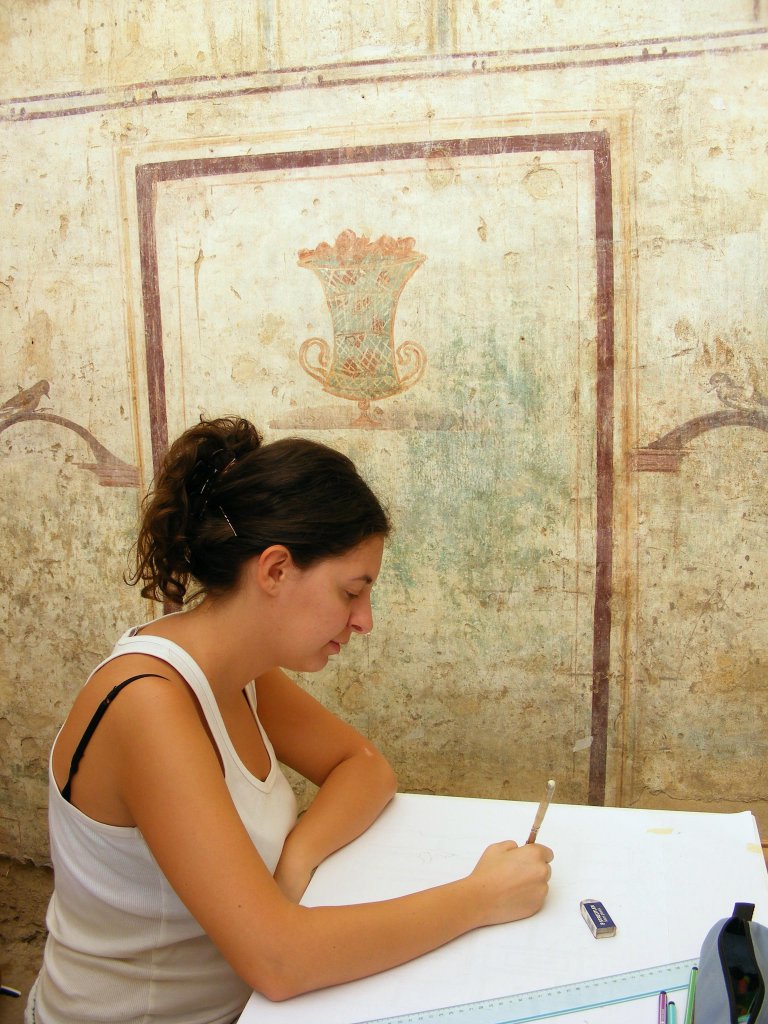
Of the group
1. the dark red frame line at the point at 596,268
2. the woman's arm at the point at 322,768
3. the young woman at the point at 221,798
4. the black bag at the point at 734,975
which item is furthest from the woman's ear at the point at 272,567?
the dark red frame line at the point at 596,268

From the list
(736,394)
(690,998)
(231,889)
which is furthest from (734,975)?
(736,394)

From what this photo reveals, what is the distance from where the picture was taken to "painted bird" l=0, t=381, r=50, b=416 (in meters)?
2.75

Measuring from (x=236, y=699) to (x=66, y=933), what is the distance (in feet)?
1.46

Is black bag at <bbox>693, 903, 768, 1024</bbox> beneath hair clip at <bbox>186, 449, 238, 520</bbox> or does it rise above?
beneath

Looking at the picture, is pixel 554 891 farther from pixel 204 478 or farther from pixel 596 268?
pixel 596 268

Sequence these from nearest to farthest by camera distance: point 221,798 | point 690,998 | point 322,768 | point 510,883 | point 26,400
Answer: point 690,998 < point 221,798 < point 510,883 < point 322,768 < point 26,400

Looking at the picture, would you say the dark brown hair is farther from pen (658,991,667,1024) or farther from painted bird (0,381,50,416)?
painted bird (0,381,50,416)

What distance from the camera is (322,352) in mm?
2510

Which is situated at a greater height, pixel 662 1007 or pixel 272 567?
pixel 272 567

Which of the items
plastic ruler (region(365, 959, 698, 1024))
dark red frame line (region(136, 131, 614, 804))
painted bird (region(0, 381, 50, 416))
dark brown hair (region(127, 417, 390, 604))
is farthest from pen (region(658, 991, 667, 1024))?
painted bird (region(0, 381, 50, 416))

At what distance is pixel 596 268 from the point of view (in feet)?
7.62

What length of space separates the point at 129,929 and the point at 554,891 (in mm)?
667

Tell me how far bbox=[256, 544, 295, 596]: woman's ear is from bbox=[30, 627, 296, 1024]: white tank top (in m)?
0.17

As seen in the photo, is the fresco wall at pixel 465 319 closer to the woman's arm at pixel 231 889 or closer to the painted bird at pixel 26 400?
the painted bird at pixel 26 400
